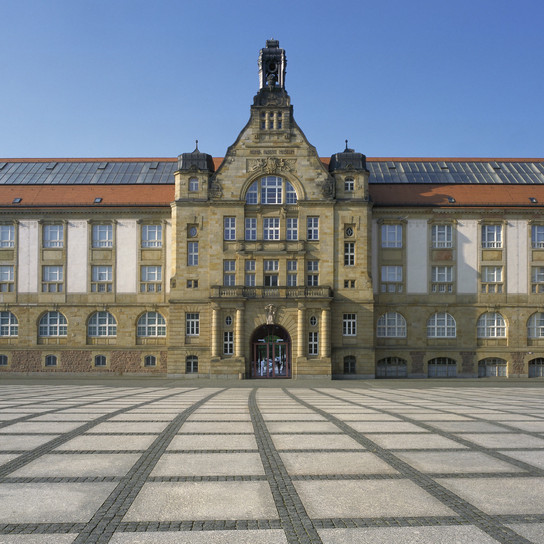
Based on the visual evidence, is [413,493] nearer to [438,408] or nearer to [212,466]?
[212,466]

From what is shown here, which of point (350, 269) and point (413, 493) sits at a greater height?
point (350, 269)

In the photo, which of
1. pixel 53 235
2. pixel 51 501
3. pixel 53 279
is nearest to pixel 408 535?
pixel 51 501

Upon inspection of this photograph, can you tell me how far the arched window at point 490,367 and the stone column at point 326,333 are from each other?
14008 millimetres

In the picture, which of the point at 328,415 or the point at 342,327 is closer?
the point at 328,415

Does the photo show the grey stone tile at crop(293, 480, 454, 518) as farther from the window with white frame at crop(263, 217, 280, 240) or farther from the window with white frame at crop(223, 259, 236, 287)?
the window with white frame at crop(263, 217, 280, 240)

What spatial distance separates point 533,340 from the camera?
52.3 meters

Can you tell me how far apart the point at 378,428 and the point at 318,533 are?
872 centimetres

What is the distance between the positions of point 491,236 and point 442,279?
587 centimetres

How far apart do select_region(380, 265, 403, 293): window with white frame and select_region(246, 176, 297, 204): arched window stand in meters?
10.1

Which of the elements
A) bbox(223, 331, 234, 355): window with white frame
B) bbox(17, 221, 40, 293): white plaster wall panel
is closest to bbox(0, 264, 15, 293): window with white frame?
bbox(17, 221, 40, 293): white plaster wall panel

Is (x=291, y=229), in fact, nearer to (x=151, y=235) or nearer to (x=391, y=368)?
(x=151, y=235)

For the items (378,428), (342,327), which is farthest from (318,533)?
(342,327)

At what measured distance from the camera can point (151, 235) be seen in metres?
53.5

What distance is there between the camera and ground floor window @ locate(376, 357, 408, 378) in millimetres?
51938
